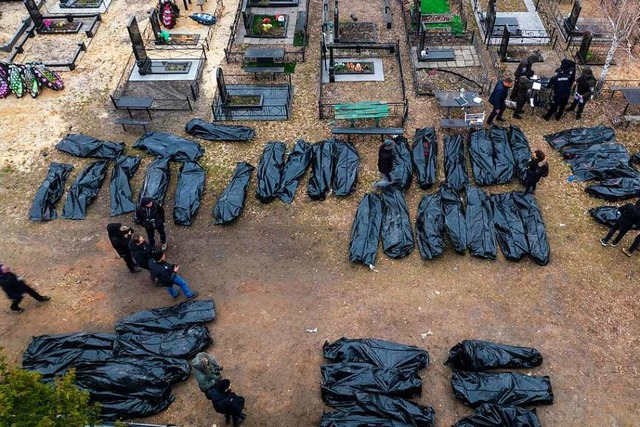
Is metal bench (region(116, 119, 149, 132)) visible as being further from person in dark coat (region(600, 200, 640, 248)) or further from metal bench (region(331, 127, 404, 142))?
person in dark coat (region(600, 200, 640, 248))

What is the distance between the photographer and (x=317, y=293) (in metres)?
11.5

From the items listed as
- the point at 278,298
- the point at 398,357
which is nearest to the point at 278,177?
the point at 278,298

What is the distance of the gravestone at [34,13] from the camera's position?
63.6ft

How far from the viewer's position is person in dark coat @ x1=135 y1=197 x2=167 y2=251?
37.4 feet

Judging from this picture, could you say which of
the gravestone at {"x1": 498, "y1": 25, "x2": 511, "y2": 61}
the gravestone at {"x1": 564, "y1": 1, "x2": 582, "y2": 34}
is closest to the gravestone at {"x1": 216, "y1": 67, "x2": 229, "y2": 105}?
the gravestone at {"x1": 498, "y1": 25, "x2": 511, "y2": 61}

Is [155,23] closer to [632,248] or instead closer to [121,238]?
[121,238]

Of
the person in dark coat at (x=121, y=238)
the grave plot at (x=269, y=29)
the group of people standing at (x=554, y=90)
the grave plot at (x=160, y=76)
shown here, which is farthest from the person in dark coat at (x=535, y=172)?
the grave plot at (x=160, y=76)

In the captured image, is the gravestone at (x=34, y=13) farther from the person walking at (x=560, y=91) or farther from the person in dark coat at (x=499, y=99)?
the person walking at (x=560, y=91)

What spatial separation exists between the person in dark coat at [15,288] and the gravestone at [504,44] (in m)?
16.4

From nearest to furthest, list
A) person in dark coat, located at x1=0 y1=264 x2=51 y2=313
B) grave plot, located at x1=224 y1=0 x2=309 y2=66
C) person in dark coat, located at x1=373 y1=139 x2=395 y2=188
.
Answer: person in dark coat, located at x1=0 y1=264 x2=51 y2=313 < person in dark coat, located at x1=373 y1=139 x2=395 y2=188 < grave plot, located at x1=224 y1=0 x2=309 y2=66

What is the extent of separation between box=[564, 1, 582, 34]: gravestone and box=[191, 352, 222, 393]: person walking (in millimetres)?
17863

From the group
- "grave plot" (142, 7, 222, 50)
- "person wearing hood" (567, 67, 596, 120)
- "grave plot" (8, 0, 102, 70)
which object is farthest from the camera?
"grave plot" (142, 7, 222, 50)

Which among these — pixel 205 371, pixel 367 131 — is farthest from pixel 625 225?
pixel 205 371

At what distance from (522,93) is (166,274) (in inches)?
461
